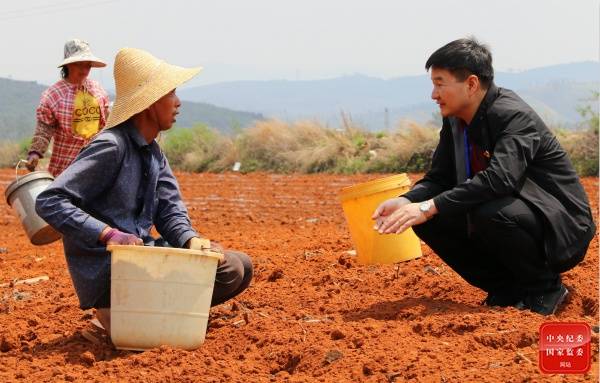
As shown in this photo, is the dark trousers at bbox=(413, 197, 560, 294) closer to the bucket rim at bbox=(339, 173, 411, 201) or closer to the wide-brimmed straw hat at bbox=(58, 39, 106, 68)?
the bucket rim at bbox=(339, 173, 411, 201)

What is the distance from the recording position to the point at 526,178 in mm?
4285

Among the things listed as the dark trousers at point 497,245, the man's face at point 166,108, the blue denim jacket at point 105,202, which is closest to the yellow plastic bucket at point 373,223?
the dark trousers at point 497,245

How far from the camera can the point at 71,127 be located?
260 inches

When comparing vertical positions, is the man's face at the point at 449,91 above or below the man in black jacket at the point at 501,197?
above

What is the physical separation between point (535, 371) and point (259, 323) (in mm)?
1422

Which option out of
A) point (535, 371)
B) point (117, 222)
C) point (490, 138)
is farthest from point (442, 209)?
point (117, 222)

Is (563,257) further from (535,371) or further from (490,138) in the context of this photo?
(535,371)

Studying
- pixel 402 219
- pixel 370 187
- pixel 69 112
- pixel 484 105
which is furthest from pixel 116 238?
pixel 69 112

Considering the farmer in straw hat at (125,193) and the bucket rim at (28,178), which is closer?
the farmer in straw hat at (125,193)

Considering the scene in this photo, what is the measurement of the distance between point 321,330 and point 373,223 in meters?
1.52

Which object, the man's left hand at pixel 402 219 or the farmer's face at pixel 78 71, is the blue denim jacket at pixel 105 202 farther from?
the farmer's face at pixel 78 71

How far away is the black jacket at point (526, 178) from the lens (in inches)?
162

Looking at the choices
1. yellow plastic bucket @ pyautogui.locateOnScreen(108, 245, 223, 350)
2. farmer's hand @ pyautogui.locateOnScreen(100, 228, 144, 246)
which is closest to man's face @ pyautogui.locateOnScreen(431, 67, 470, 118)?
yellow plastic bucket @ pyautogui.locateOnScreen(108, 245, 223, 350)

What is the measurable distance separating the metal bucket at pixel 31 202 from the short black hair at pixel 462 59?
9.90 ft
